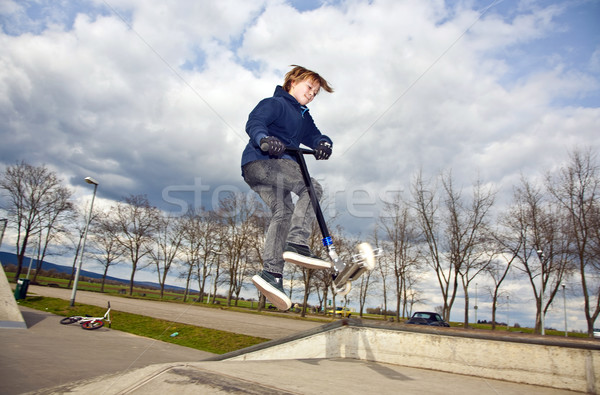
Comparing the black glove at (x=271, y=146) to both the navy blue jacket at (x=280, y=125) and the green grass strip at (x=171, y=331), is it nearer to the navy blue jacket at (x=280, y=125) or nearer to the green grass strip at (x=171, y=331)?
the navy blue jacket at (x=280, y=125)

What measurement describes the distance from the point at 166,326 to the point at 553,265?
25770mm

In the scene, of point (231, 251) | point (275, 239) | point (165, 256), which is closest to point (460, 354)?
point (275, 239)

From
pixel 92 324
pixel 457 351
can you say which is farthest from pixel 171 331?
pixel 457 351

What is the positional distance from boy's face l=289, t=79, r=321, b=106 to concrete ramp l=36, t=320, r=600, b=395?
10.6 ft

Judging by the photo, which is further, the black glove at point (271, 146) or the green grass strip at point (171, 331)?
the green grass strip at point (171, 331)

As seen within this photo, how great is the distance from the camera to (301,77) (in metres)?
4.48

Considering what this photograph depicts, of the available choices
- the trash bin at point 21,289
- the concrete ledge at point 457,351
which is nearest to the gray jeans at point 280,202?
the concrete ledge at point 457,351

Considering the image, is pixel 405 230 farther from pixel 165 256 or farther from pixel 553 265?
pixel 165 256

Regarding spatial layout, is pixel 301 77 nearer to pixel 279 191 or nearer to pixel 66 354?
pixel 279 191

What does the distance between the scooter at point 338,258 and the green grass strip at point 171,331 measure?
35.9 feet

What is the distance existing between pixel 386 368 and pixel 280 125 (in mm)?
3950

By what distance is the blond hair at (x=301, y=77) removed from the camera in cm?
448

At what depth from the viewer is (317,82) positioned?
4492mm

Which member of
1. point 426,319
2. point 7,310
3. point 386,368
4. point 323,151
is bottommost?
point 7,310
